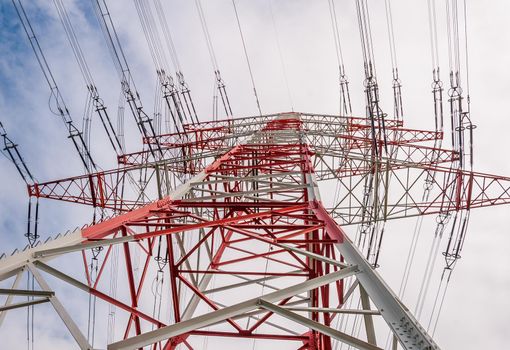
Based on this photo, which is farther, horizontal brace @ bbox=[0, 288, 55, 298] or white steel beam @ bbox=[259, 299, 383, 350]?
horizontal brace @ bbox=[0, 288, 55, 298]

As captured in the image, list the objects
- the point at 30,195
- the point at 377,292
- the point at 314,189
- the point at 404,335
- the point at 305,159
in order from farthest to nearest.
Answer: the point at 30,195, the point at 305,159, the point at 314,189, the point at 377,292, the point at 404,335

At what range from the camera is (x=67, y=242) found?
13.3 feet

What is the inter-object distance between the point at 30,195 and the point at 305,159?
7.80 m

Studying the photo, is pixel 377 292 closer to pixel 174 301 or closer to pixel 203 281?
pixel 174 301

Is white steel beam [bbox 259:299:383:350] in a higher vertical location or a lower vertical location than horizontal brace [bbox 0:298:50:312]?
lower

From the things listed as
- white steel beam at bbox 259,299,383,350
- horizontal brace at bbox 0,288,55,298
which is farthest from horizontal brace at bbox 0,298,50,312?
white steel beam at bbox 259,299,383,350

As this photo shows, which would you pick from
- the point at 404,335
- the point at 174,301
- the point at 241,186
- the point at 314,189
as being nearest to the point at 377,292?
the point at 404,335

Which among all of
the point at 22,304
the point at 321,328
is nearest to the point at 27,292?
the point at 22,304

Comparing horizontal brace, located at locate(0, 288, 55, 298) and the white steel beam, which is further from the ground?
horizontal brace, located at locate(0, 288, 55, 298)

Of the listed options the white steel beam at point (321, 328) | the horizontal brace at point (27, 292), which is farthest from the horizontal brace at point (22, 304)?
the white steel beam at point (321, 328)

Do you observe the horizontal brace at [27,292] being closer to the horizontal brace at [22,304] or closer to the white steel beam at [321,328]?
the horizontal brace at [22,304]

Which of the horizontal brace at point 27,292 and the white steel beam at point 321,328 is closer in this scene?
the white steel beam at point 321,328

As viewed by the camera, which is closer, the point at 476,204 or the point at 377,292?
the point at 377,292

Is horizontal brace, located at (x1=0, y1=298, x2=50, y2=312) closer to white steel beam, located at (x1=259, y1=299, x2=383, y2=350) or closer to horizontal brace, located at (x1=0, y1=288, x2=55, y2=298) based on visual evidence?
horizontal brace, located at (x1=0, y1=288, x2=55, y2=298)
